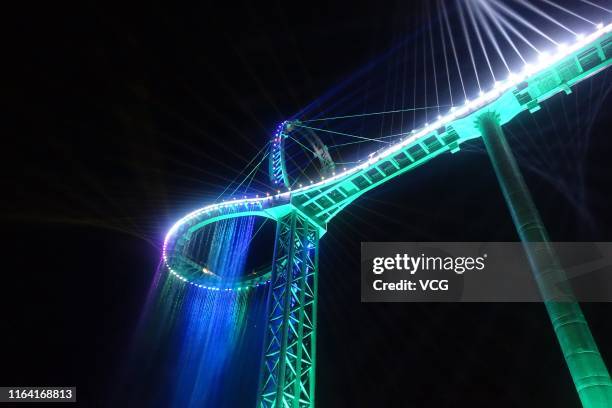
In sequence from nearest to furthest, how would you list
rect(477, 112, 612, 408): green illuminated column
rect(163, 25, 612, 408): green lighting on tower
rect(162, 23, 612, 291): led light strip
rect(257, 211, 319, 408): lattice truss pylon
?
rect(477, 112, 612, 408): green illuminated column < rect(163, 25, 612, 408): green lighting on tower < rect(162, 23, 612, 291): led light strip < rect(257, 211, 319, 408): lattice truss pylon

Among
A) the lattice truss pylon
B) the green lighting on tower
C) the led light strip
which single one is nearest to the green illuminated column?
the green lighting on tower

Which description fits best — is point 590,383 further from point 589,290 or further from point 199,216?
point 199,216

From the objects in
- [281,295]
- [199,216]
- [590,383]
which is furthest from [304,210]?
[590,383]

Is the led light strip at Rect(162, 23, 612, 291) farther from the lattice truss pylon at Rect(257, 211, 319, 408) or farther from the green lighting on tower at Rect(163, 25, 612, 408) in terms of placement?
the lattice truss pylon at Rect(257, 211, 319, 408)

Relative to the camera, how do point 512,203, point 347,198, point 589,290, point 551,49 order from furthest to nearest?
point 347,198, point 589,290, point 551,49, point 512,203

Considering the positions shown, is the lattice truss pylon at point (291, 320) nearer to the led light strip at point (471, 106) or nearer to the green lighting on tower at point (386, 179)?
the green lighting on tower at point (386, 179)
